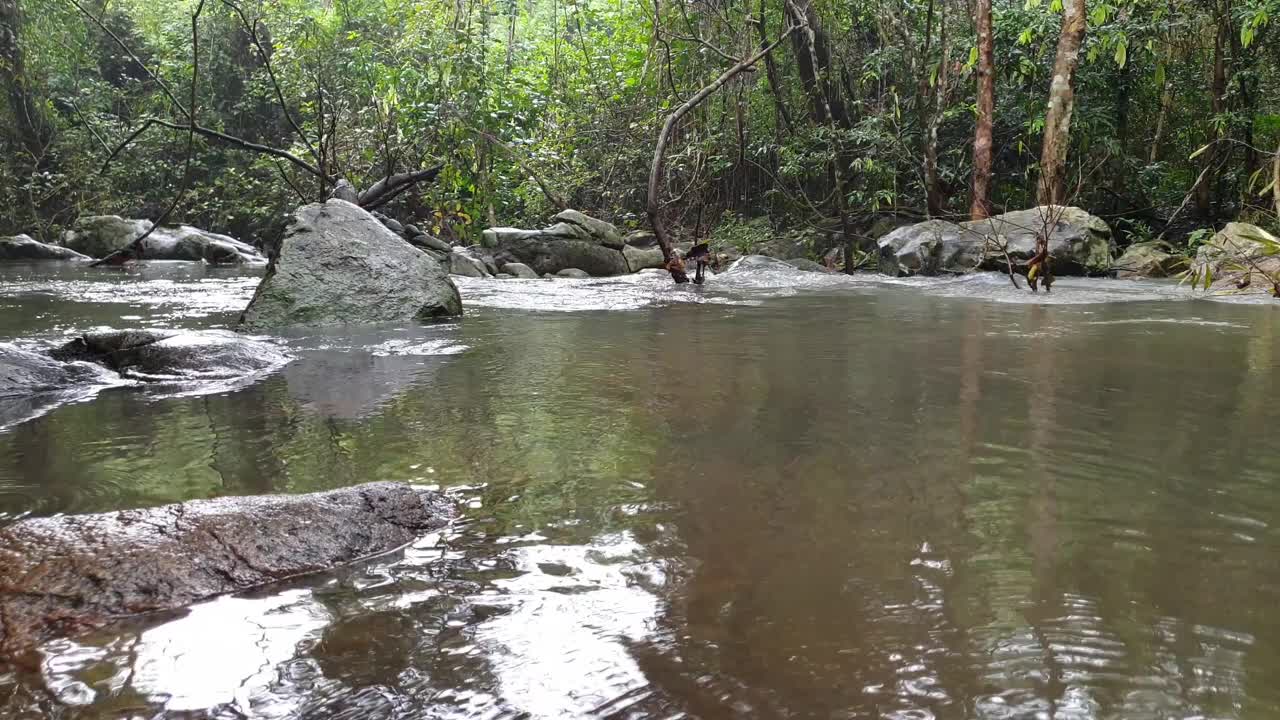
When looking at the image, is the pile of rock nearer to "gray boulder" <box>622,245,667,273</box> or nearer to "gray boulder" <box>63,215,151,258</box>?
"gray boulder" <box>622,245,667,273</box>

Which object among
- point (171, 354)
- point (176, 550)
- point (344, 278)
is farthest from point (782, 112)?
point (176, 550)

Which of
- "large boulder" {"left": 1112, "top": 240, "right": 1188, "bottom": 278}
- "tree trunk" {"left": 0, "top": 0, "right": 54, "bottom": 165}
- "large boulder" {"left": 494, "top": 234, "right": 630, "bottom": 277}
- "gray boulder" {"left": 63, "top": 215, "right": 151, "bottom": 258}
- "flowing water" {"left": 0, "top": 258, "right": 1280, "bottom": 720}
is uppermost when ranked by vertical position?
"tree trunk" {"left": 0, "top": 0, "right": 54, "bottom": 165}

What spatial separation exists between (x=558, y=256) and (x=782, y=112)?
4.03 m

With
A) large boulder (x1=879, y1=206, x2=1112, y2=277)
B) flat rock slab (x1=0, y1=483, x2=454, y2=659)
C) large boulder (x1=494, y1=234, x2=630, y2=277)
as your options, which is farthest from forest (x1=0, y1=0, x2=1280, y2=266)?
flat rock slab (x1=0, y1=483, x2=454, y2=659)

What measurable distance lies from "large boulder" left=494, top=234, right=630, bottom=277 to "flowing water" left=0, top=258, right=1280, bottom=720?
24.0 feet

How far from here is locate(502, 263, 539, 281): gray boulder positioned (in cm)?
1105

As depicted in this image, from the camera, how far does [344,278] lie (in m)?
5.78

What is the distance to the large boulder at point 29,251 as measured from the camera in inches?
547

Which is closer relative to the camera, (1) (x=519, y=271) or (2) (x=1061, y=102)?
(2) (x=1061, y=102)

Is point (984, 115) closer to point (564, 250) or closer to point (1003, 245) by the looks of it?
point (1003, 245)

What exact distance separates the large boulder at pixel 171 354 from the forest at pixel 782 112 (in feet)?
13.5

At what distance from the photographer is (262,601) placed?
1530mm

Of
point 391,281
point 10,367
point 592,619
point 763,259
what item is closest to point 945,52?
point 763,259

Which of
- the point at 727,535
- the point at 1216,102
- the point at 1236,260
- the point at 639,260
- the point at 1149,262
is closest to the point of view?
the point at 727,535
